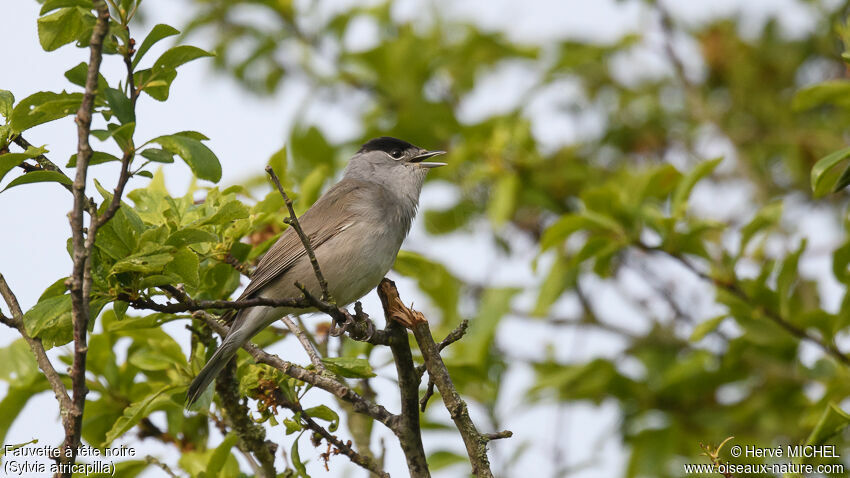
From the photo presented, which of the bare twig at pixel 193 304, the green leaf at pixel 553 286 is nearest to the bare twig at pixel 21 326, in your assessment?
the bare twig at pixel 193 304

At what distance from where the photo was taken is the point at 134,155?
253 centimetres

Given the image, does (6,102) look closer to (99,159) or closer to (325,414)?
(99,159)

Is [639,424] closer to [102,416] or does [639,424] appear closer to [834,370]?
[834,370]

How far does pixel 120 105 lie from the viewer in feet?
8.23

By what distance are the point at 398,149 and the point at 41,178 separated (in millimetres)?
3256

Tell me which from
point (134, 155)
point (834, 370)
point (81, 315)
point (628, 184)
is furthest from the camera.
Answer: point (628, 184)

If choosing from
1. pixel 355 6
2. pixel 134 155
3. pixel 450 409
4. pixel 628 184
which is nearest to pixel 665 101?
pixel 628 184

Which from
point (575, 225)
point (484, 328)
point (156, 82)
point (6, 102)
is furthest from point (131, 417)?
point (575, 225)

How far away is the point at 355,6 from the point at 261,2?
696 millimetres

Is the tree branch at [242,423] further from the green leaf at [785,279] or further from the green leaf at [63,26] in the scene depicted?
the green leaf at [785,279]

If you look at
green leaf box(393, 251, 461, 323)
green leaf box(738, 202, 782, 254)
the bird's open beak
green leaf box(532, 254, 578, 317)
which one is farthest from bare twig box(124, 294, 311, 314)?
the bird's open beak

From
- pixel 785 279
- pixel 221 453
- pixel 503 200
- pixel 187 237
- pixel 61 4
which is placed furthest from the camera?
pixel 503 200

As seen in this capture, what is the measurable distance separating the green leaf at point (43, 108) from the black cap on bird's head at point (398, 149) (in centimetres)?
300

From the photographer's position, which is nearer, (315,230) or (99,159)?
(99,159)
